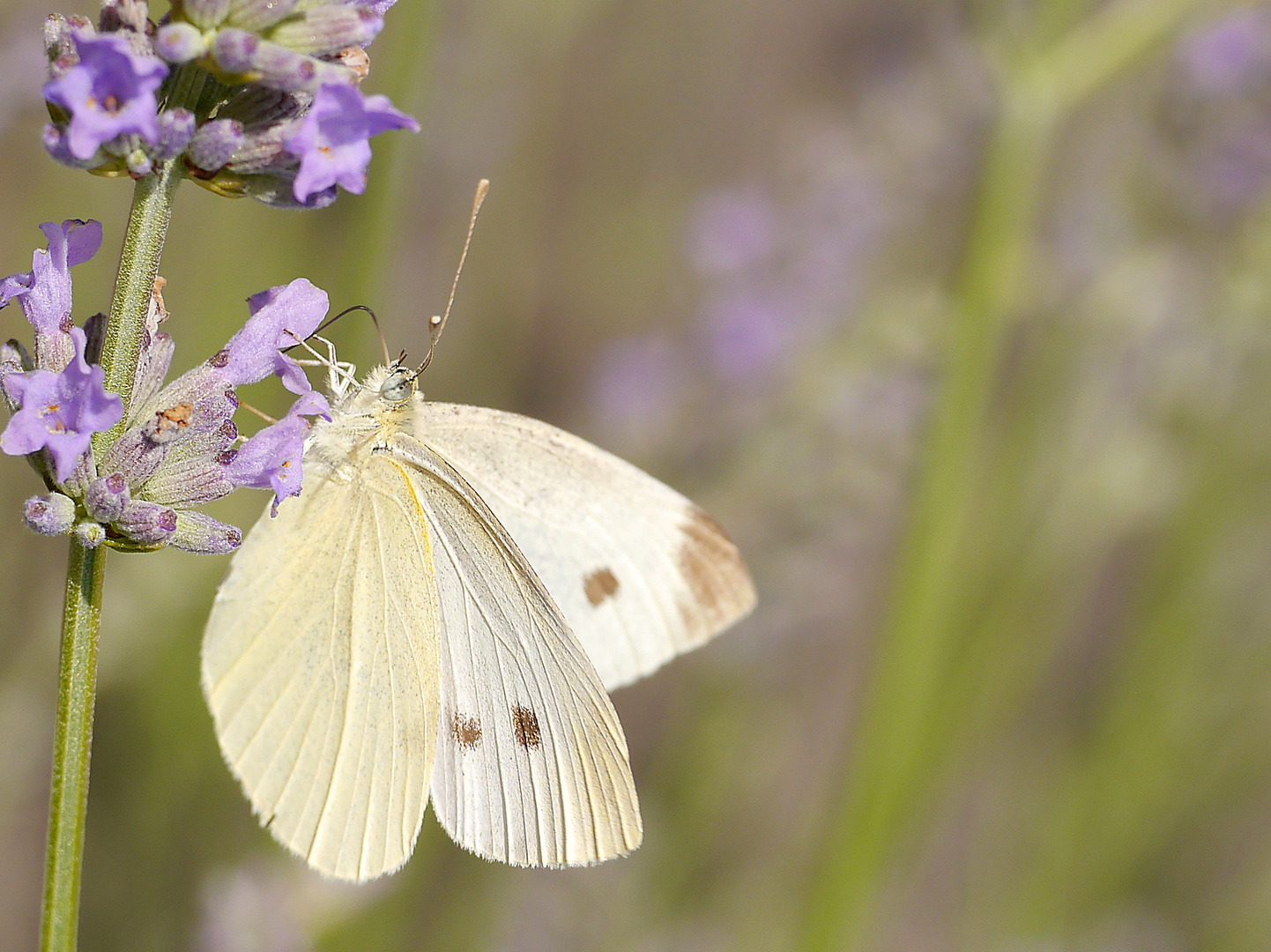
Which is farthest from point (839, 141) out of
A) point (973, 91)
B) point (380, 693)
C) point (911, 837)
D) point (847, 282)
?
point (380, 693)

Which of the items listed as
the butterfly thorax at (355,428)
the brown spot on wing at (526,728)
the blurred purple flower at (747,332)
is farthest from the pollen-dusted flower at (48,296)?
the blurred purple flower at (747,332)

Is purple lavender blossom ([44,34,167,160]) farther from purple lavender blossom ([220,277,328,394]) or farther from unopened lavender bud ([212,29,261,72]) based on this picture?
purple lavender blossom ([220,277,328,394])

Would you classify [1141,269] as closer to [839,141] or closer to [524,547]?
[839,141]

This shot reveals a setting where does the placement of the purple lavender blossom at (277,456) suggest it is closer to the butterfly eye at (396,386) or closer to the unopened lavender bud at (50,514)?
the unopened lavender bud at (50,514)

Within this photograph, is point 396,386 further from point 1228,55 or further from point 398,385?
point 1228,55

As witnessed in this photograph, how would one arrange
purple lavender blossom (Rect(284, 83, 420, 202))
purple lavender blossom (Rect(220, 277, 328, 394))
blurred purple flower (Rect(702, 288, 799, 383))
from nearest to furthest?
purple lavender blossom (Rect(284, 83, 420, 202)), purple lavender blossom (Rect(220, 277, 328, 394)), blurred purple flower (Rect(702, 288, 799, 383))

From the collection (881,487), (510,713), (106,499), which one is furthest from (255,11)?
(881,487)

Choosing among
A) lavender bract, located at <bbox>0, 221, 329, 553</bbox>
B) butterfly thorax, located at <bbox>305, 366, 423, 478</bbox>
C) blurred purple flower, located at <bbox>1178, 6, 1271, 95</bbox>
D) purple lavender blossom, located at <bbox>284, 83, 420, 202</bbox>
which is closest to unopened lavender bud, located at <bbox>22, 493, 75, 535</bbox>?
lavender bract, located at <bbox>0, 221, 329, 553</bbox>
